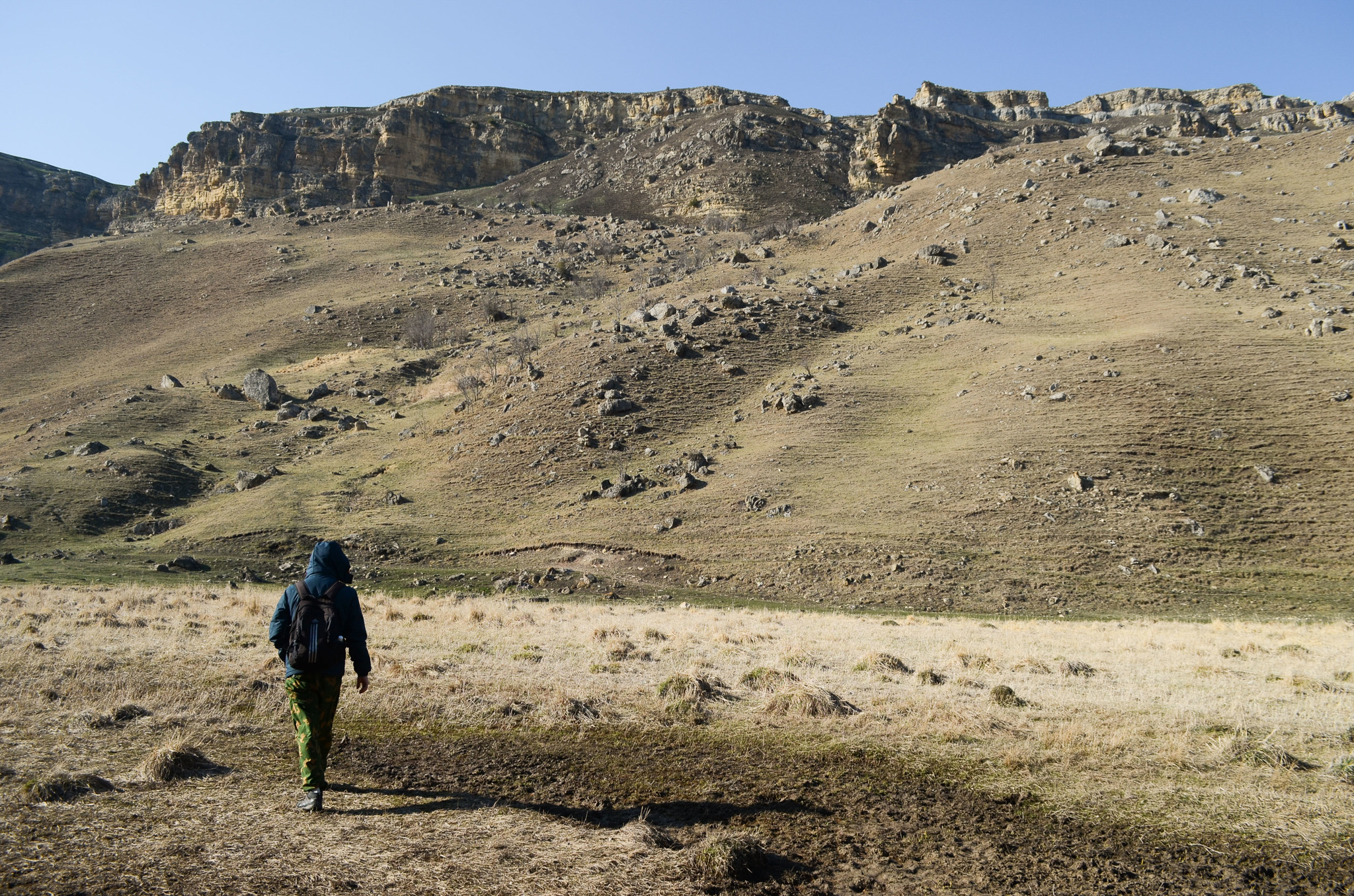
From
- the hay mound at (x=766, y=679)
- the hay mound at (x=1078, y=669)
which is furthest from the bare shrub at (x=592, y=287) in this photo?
the hay mound at (x=766, y=679)

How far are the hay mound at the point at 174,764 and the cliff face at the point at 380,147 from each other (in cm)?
13185

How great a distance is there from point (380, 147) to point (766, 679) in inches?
6157

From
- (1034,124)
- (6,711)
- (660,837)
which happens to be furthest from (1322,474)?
(1034,124)

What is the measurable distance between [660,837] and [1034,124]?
166483mm

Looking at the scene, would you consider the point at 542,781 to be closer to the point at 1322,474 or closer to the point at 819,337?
the point at 1322,474

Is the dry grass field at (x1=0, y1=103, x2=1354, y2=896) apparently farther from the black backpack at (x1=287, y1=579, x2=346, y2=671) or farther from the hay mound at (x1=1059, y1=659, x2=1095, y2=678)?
the black backpack at (x1=287, y1=579, x2=346, y2=671)

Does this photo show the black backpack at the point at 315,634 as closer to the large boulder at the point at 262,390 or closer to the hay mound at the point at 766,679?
the hay mound at the point at 766,679

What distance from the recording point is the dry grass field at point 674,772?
5.79m

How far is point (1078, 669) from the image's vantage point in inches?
535

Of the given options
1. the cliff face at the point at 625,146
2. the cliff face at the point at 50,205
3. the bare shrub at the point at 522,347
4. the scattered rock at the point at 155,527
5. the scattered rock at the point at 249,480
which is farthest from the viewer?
the cliff face at the point at 50,205

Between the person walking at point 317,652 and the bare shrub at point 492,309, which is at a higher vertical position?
the bare shrub at point 492,309

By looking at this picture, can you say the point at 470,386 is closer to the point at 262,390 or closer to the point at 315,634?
the point at 262,390

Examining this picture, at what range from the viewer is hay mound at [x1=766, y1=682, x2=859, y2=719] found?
9836mm

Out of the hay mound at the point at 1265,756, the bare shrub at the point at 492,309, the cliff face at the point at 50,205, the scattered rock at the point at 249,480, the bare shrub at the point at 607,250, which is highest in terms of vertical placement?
the cliff face at the point at 50,205
